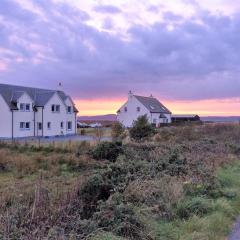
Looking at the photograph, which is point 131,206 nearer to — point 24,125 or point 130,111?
point 24,125

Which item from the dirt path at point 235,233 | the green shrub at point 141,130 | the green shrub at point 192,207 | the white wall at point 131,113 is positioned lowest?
the dirt path at point 235,233

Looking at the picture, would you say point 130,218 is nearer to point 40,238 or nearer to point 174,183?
point 40,238

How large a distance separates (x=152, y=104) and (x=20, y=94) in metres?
40.5

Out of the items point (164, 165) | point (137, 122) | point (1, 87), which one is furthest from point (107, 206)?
point (1, 87)

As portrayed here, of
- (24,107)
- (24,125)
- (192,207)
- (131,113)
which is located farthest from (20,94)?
(192,207)

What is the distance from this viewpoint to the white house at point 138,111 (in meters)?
88.1

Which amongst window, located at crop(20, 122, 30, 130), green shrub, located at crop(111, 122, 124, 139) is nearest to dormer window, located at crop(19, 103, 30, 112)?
window, located at crop(20, 122, 30, 130)

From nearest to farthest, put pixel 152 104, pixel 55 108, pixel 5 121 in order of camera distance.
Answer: pixel 5 121 < pixel 55 108 < pixel 152 104

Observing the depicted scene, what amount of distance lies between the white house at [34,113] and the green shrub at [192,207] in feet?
155

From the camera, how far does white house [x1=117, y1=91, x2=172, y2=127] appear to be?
88.1 meters

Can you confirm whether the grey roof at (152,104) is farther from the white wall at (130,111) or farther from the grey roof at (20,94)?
the grey roof at (20,94)

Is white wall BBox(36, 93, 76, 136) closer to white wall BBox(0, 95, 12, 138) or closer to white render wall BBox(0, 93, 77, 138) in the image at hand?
white render wall BBox(0, 93, 77, 138)

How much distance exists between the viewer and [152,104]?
93312mm

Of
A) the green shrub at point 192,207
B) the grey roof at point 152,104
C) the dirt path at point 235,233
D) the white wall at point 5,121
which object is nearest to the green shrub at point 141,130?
the white wall at point 5,121
